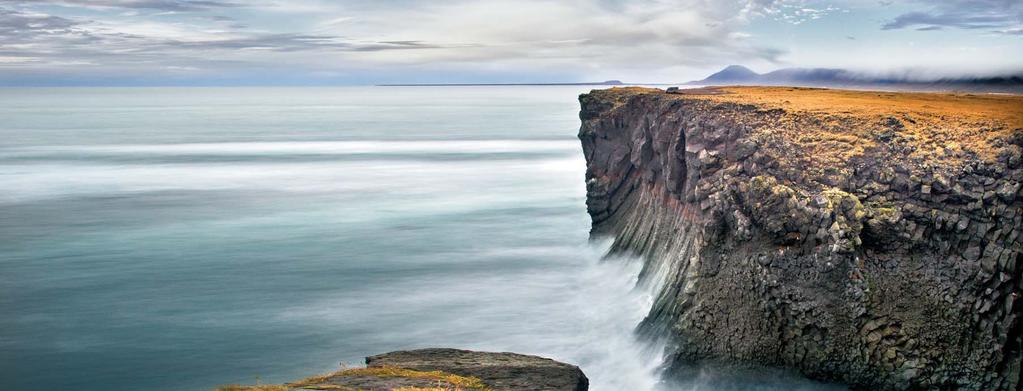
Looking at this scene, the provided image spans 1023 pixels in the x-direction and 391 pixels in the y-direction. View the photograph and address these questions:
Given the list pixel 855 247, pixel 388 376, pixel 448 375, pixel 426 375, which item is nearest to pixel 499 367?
pixel 448 375

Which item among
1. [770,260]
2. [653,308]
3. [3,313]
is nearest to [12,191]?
[3,313]

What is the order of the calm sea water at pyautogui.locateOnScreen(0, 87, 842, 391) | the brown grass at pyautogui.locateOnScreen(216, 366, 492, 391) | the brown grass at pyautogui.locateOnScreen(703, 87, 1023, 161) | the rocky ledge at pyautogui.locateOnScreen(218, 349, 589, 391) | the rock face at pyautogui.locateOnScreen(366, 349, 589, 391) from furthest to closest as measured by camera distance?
the calm sea water at pyautogui.locateOnScreen(0, 87, 842, 391), the brown grass at pyautogui.locateOnScreen(703, 87, 1023, 161), the rock face at pyautogui.locateOnScreen(366, 349, 589, 391), the rocky ledge at pyautogui.locateOnScreen(218, 349, 589, 391), the brown grass at pyautogui.locateOnScreen(216, 366, 492, 391)

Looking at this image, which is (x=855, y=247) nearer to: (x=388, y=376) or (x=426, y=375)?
(x=426, y=375)

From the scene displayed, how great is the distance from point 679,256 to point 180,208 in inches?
1928

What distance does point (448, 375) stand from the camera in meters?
23.2

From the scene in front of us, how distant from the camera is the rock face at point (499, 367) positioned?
23.0m

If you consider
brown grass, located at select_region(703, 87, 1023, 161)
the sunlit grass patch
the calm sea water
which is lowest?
the calm sea water

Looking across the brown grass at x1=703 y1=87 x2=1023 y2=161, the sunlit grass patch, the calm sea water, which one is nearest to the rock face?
the sunlit grass patch

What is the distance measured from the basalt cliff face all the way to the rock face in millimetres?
5957

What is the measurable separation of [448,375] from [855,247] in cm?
1266

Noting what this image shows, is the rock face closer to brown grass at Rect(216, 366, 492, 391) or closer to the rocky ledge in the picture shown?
the rocky ledge

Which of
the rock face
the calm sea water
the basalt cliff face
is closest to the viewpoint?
the rock face

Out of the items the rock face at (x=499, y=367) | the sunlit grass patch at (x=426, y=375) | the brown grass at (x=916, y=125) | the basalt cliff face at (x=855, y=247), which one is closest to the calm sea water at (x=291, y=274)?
the basalt cliff face at (x=855, y=247)

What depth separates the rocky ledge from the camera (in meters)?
21.1
